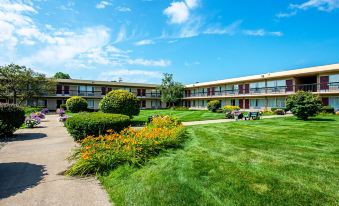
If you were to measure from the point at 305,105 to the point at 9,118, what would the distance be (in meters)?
21.6

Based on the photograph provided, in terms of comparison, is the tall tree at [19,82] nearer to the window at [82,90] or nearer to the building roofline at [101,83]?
the building roofline at [101,83]

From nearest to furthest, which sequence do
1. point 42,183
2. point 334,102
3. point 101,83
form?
point 42,183 → point 334,102 → point 101,83

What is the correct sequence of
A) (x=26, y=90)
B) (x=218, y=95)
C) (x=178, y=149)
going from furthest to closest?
(x=218, y=95) → (x=26, y=90) → (x=178, y=149)

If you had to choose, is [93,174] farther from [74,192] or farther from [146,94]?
[146,94]

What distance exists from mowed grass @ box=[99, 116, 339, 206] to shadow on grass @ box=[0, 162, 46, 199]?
5.81ft

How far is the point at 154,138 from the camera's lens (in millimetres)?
8508

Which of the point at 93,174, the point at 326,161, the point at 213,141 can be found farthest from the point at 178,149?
the point at 326,161

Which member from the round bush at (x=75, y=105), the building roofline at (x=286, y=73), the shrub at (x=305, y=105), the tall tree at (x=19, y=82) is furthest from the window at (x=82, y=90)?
the shrub at (x=305, y=105)

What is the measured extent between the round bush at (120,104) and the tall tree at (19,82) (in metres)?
24.5

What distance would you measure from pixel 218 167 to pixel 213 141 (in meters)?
3.79

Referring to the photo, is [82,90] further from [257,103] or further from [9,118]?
[9,118]

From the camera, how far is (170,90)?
2012 inches

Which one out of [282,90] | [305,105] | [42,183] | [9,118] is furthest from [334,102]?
[9,118]

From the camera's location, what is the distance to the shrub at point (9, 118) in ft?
38.0
